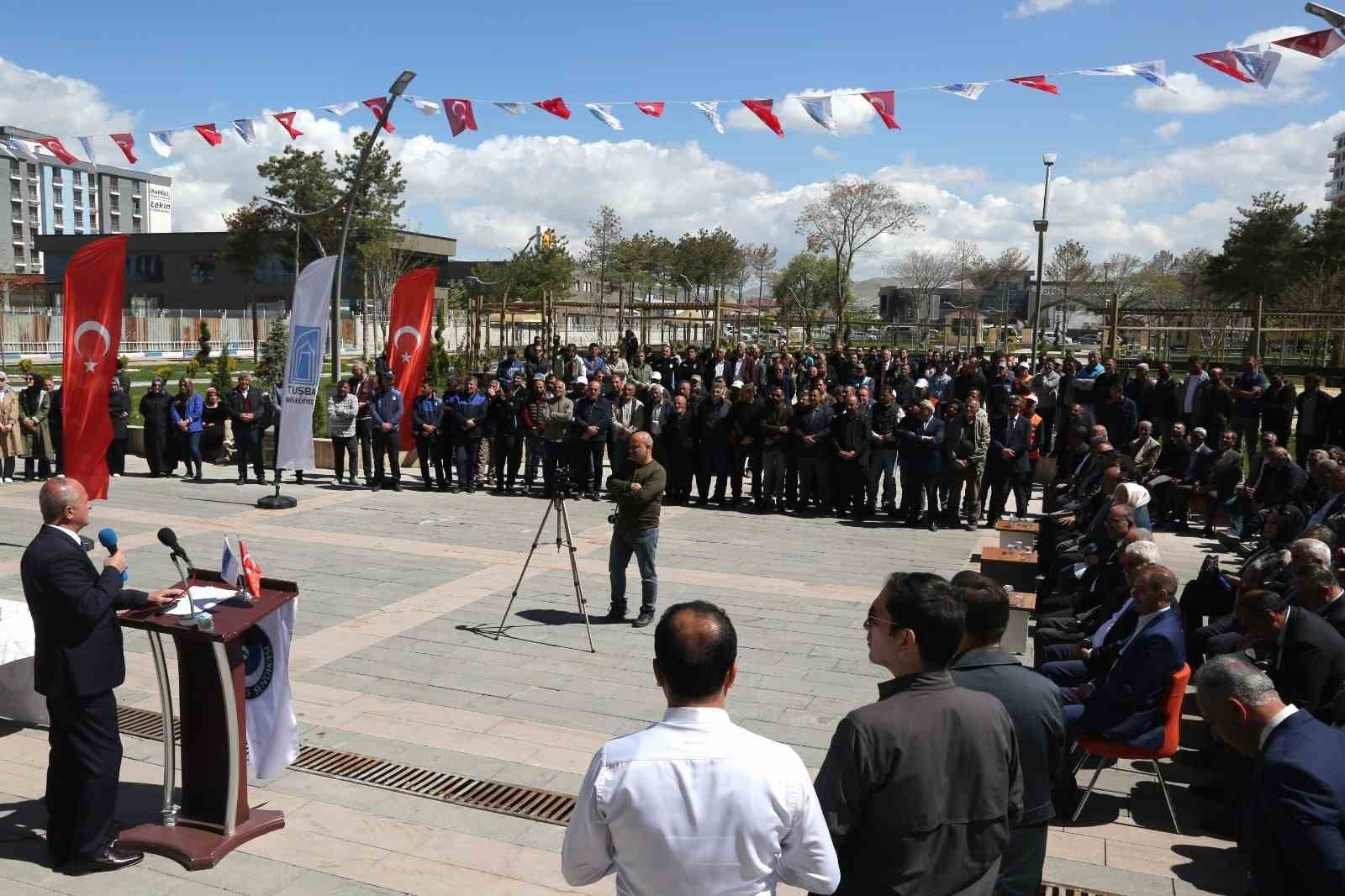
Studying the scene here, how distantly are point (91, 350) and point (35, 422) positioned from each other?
6.11 m

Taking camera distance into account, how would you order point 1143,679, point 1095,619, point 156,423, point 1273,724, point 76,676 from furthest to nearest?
point 156,423 < point 1095,619 < point 1143,679 < point 76,676 < point 1273,724

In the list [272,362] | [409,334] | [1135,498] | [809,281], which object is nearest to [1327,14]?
[1135,498]

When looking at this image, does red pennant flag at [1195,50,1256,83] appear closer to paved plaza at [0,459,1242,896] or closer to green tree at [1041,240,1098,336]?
paved plaza at [0,459,1242,896]

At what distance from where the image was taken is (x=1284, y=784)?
315cm

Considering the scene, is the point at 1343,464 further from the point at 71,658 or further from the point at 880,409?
the point at 71,658

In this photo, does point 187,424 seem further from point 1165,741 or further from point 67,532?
point 1165,741

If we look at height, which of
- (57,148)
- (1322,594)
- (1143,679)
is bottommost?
(1143,679)

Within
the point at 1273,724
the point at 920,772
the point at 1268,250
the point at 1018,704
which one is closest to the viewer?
the point at 920,772

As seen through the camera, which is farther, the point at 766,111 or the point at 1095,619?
the point at 766,111

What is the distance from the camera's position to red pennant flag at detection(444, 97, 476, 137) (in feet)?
55.3

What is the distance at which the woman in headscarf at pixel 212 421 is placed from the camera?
1878cm

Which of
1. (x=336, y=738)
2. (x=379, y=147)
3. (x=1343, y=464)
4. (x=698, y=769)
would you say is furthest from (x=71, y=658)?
(x=379, y=147)

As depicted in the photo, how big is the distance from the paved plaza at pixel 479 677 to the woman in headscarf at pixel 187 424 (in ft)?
7.24

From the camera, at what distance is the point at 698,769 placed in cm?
268
